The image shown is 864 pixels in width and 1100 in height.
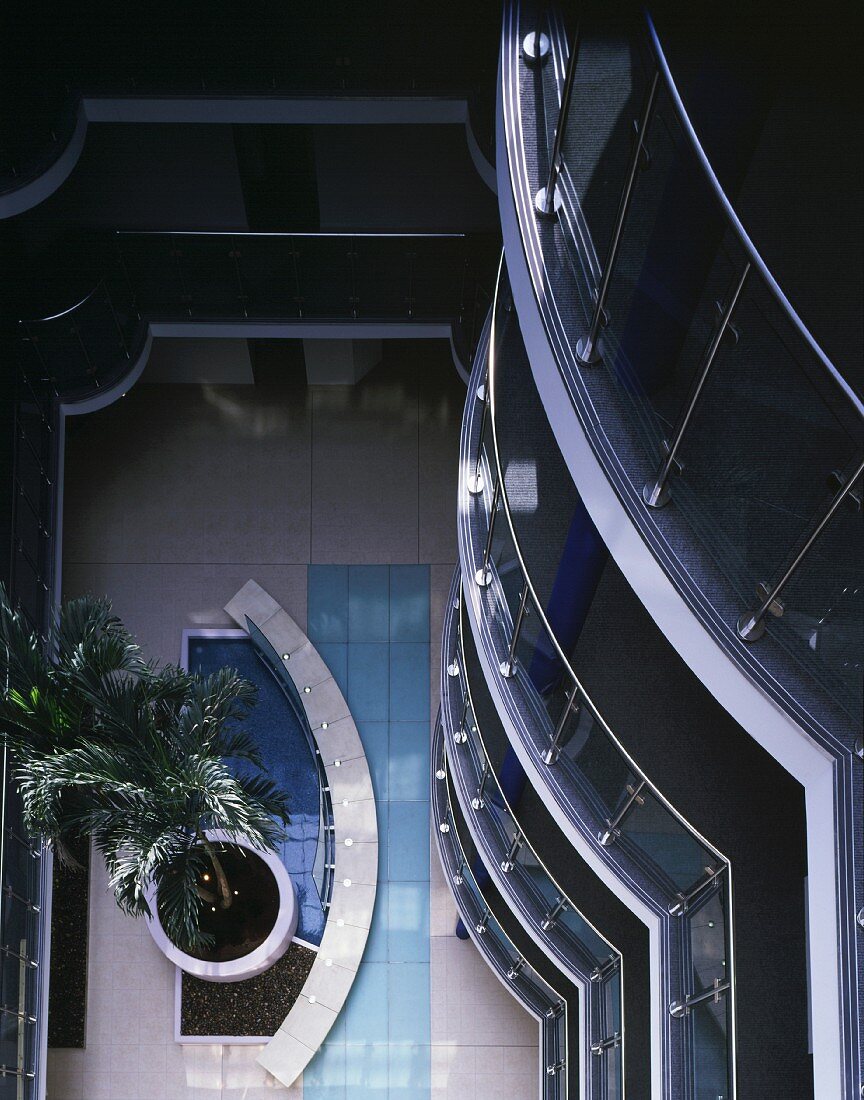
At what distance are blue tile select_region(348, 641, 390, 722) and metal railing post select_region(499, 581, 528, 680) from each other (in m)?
7.98

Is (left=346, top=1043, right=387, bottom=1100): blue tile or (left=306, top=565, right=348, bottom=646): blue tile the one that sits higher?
(left=306, top=565, right=348, bottom=646): blue tile

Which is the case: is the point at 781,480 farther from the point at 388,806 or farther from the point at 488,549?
the point at 388,806

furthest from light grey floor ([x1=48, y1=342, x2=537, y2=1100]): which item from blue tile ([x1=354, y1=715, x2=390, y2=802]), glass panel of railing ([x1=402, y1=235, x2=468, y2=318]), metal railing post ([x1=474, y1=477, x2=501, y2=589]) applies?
metal railing post ([x1=474, y1=477, x2=501, y2=589])

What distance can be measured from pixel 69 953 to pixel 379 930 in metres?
3.63

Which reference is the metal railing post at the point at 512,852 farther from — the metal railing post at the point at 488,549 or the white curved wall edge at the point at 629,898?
the metal railing post at the point at 488,549

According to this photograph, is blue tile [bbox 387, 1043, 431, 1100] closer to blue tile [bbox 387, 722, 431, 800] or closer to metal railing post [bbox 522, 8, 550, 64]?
blue tile [bbox 387, 722, 431, 800]

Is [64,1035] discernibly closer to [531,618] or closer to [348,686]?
[348,686]

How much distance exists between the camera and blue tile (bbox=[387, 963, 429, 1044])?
1276 centimetres

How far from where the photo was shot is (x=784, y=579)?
2797 mm

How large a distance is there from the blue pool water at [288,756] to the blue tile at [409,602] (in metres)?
1.67

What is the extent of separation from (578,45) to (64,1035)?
12.7 m

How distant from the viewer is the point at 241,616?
44.1ft

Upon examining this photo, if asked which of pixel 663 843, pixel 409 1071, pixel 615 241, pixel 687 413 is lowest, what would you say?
pixel 409 1071

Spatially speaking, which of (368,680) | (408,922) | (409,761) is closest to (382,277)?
(368,680)
